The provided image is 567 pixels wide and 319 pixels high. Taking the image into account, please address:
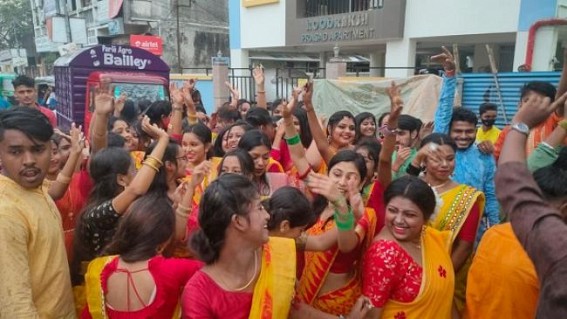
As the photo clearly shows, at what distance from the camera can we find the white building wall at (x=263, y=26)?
13.6 metres

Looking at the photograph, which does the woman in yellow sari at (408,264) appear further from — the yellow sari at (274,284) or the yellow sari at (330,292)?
the yellow sari at (274,284)

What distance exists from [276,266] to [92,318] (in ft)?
2.70

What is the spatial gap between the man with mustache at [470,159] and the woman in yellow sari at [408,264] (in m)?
1.00

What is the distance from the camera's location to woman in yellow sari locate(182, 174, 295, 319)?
1.51 m

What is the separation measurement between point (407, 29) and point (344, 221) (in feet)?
32.6

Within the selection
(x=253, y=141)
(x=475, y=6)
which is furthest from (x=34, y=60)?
(x=253, y=141)

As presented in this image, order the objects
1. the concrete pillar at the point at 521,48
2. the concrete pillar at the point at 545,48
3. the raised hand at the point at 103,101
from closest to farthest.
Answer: the raised hand at the point at 103,101 < the concrete pillar at the point at 545,48 < the concrete pillar at the point at 521,48

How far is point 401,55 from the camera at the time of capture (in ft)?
35.6

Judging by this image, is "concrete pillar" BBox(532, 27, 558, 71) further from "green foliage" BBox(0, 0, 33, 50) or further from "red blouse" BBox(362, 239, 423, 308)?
"green foliage" BBox(0, 0, 33, 50)

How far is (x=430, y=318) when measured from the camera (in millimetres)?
1797

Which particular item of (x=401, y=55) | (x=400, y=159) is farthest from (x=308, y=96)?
(x=401, y=55)

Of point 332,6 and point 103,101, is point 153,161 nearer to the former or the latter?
point 103,101

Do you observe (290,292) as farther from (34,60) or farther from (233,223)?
(34,60)

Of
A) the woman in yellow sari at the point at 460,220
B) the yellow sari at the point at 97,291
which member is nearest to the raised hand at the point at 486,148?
the woman in yellow sari at the point at 460,220
